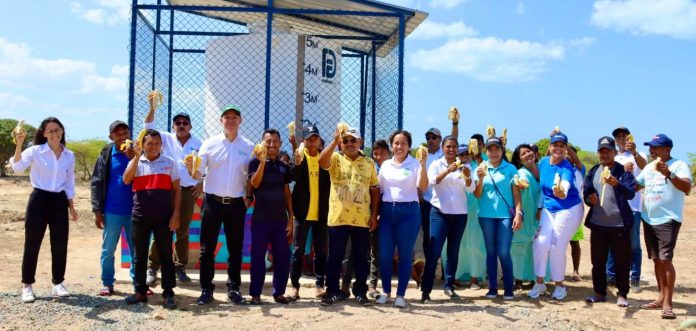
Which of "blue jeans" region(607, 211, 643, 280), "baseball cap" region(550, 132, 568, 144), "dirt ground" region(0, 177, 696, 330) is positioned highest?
"baseball cap" region(550, 132, 568, 144)

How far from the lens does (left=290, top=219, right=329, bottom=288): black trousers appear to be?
5668 mm

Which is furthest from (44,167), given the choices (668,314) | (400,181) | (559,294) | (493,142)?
(668,314)

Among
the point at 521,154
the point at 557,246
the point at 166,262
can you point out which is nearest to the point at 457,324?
the point at 557,246

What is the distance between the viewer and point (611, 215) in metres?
5.79

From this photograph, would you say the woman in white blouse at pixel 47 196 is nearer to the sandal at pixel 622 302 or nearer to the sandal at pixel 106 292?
the sandal at pixel 106 292

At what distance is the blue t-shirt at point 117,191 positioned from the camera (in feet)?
18.2

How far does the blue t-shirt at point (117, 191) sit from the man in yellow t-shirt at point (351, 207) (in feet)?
6.58

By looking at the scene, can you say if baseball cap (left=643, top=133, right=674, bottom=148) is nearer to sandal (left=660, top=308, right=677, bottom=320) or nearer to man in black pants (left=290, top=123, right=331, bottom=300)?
sandal (left=660, top=308, right=677, bottom=320)

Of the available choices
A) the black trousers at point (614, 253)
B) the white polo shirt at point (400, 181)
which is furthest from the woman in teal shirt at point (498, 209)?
the black trousers at point (614, 253)

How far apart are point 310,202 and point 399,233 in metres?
0.94

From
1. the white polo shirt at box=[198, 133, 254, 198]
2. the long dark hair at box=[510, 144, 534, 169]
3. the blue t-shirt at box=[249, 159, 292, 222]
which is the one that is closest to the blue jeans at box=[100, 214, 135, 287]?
the white polo shirt at box=[198, 133, 254, 198]

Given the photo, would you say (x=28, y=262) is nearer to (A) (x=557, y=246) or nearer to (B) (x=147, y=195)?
(B) (x=147, y=195)

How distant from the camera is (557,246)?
5965 millimetres

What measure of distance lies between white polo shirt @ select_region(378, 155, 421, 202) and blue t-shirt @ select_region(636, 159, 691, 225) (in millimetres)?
2319
